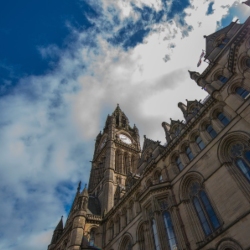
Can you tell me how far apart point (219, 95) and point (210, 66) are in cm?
443

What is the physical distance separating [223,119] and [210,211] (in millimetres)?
7019

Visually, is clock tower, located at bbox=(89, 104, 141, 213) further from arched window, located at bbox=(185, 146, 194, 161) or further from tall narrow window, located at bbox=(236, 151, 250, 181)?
tall narrow window, located at bbox=(236, 151, 250, 181)

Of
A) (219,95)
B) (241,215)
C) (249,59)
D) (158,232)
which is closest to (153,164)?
(158,232)

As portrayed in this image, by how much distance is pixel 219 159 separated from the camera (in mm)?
15195

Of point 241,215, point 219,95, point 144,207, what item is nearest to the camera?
point 241,215

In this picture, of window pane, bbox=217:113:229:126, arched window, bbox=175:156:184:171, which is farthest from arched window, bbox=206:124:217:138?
arched window, bbox=175:156:184:171

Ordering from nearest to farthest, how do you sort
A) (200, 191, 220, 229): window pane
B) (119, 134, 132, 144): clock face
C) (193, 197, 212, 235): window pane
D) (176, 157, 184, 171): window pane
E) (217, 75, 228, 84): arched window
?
1. (200, 191, 220, 229): window pane
2. (193, 197, 212, 235): window pane
3. (217, 75, 228, 84): arched window
4. (176, 157, 184, 171): window pane
5. (119, 134, 132, 144): clock face

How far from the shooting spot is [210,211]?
14.8 meters

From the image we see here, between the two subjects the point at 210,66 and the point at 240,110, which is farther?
the point at 210,66

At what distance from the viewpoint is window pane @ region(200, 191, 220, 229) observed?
14008 millimetres

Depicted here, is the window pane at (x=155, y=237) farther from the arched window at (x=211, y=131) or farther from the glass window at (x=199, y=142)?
the arched window at (x=211, y=131)

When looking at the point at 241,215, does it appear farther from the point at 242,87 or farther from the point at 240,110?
the point at 242,87

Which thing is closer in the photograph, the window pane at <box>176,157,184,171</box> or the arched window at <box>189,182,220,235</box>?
the arched window at <box>189,182,220,235</box>

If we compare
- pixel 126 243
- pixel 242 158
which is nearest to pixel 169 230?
pixel 242 158
